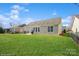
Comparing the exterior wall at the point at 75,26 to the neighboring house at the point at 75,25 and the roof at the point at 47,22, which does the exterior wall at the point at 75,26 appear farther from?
the roof at the point at 47,22

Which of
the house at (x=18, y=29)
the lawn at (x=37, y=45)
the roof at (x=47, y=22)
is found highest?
the roof at (x=47, y=22)

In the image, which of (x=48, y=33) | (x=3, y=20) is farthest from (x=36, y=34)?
(x=3, y=20)

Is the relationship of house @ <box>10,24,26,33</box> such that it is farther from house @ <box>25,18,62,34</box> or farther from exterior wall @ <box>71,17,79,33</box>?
exterior wall @ <box>71,17,79,33</box>

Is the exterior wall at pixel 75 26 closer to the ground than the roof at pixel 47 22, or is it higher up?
closer to the ground

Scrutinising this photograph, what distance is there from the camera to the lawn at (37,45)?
11.8 ft

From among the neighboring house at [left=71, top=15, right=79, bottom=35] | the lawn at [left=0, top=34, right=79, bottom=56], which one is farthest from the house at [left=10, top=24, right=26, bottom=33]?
the neighboring house at [left=71, top=15, right=79, bottom=35]

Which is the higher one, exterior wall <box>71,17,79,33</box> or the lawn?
exterior wall <box>71,17,79,33</box>

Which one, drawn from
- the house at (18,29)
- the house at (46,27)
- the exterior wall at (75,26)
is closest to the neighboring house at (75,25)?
the exterior wall at (75,26)

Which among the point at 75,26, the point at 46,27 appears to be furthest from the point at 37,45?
the point at 75,26

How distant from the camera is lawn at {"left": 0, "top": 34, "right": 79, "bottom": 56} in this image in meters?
3.60

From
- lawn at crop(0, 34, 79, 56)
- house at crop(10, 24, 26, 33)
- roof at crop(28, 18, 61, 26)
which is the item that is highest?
roof at crop(28, 18, 61, 26)

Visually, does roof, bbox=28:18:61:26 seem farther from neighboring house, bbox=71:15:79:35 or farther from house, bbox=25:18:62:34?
neighboring house, bbox=71:15:79:35

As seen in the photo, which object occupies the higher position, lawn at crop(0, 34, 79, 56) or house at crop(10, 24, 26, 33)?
house at crop(10, 24, 26, 33)

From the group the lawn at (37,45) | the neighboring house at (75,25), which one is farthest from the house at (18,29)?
the neighboring house at (75,25)
